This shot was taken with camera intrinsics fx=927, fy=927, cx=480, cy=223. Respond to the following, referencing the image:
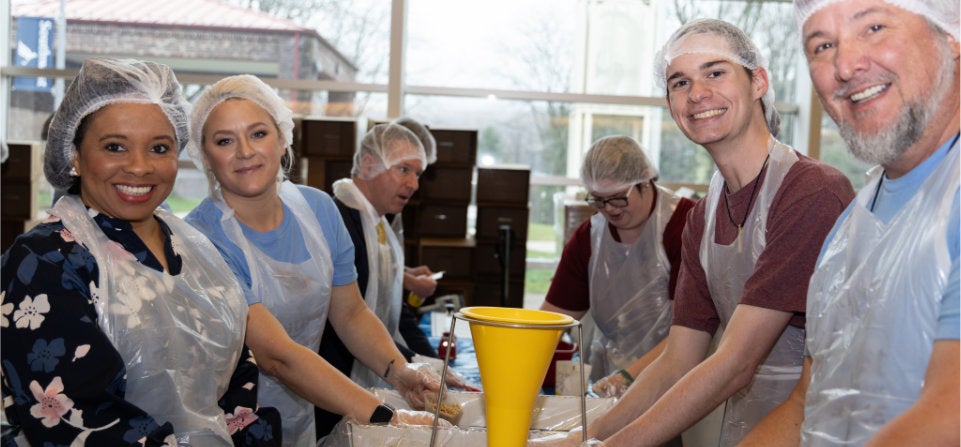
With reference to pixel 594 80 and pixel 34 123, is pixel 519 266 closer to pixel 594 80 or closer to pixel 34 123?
pixel 594 80

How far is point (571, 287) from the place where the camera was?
3.44 metres

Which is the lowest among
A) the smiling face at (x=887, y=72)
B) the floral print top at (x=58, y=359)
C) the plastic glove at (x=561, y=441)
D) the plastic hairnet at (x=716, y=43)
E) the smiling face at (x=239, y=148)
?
the plastic glove at (x=561, y=441)

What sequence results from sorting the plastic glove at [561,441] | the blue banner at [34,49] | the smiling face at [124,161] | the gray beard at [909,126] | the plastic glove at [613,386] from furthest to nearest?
the blue banner at [34,49]
the plastic glove at [613,386]
the smiling face at [124,161]
the plastic glove at [561,441]
the gray beard at [909,126]

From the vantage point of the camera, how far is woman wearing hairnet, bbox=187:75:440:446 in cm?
202

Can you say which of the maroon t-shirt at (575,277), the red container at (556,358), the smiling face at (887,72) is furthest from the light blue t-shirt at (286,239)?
the smiling face at (887,72)

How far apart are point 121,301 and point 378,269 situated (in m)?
1.64

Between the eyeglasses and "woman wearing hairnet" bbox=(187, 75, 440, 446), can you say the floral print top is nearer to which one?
"woman wearing hairnet" bbox=(187, 75, 440, 446)

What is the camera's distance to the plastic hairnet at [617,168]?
3.16 meters

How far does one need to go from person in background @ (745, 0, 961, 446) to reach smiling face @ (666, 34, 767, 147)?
22.7 inches

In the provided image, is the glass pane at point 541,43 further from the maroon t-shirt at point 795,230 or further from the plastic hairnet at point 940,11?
the plastic hairnet at point 940,11

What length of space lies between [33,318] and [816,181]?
1394 millimetres

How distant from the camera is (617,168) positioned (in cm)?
317

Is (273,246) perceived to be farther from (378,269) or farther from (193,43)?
(193,43)

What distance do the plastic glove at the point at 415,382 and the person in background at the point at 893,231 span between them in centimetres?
102
